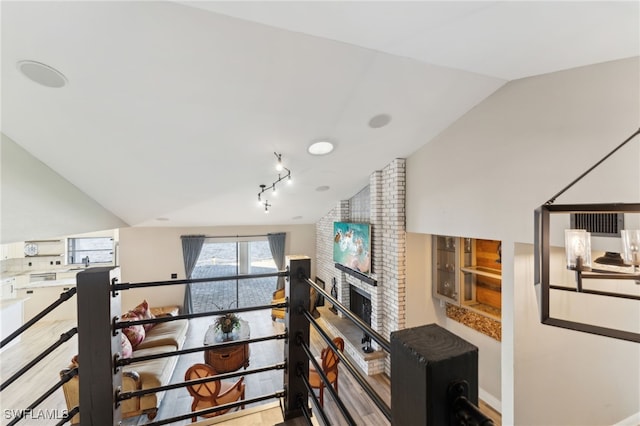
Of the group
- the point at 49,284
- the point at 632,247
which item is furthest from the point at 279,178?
the point at 49,284

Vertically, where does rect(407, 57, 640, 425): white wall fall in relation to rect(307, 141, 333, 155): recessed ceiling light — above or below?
below

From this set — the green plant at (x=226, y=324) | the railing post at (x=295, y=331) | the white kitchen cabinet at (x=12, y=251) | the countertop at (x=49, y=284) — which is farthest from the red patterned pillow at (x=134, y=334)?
the white kitchen cabinet at (x=12, y=251)

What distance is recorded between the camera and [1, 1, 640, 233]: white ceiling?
1.47 metres

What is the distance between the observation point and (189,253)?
658cm

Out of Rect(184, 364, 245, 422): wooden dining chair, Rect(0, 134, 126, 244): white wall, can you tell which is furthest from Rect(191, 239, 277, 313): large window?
Rect(184, 364, 245, 422): wooden dining chair

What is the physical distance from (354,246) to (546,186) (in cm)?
288

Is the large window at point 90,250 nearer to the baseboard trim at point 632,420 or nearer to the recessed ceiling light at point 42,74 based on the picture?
the recessed ceiling light at point 42,74

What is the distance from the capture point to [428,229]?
3.55 meters

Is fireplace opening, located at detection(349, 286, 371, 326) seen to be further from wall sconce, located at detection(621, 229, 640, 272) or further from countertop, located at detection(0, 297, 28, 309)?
countertop, located at detection(0, 297, 28, 309)

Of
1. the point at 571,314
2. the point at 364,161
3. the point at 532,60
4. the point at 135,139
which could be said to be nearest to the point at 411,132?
the point at 364,161

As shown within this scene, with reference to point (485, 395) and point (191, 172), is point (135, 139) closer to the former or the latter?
point (191, 172)

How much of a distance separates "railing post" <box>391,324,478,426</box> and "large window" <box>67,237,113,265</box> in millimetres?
8264

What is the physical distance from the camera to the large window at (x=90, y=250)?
6.64 metres

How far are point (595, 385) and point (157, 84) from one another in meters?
4.78
